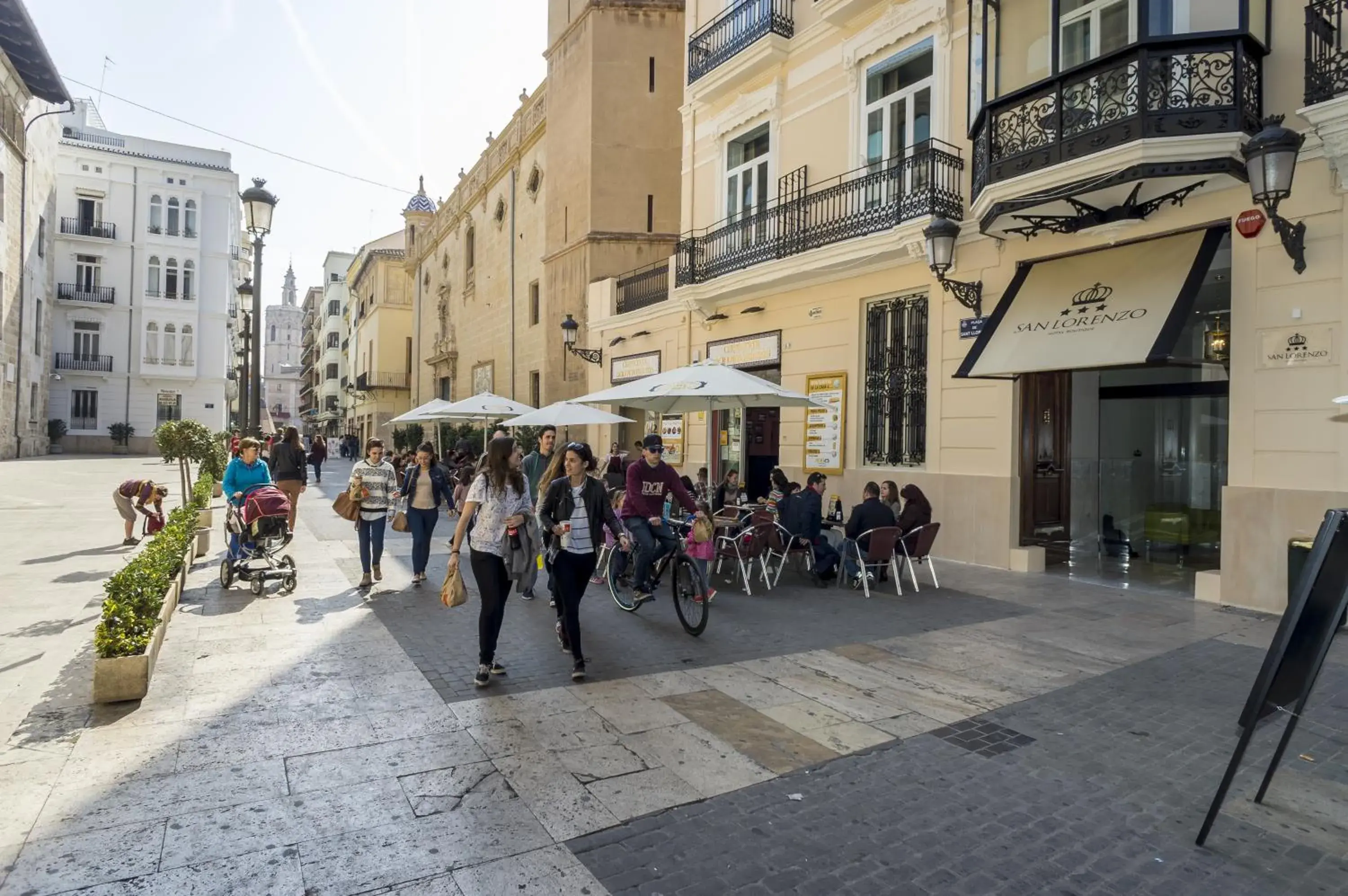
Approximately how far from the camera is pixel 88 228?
4138 centimetres

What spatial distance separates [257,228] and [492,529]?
337 inches

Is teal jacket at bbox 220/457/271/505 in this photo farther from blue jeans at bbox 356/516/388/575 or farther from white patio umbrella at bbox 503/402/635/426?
white patio umbrella at bbox 503/402/635/426

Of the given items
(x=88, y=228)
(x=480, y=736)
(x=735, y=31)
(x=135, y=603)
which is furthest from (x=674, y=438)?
(x=88, y=228)

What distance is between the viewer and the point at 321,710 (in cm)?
486

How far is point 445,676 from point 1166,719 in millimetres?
4824

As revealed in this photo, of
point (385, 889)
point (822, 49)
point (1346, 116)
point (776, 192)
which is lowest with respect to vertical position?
point (385, 889)

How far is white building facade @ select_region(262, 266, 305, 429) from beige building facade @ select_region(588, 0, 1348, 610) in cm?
13250

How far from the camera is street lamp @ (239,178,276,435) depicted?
444 inches

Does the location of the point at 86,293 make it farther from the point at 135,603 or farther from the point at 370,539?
the point at 135,603

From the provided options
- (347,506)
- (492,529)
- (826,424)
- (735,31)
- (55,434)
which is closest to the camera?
(492,529)

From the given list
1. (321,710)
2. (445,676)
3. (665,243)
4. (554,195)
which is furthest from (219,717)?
(554,195)

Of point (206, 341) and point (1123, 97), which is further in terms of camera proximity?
point (206, 341)

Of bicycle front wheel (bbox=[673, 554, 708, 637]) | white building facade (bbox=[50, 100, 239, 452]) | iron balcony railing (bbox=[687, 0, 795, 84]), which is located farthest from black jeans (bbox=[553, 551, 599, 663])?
white building facade (bbox=[50, 100, 239, 452])

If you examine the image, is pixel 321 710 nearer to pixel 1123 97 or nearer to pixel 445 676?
pixel 445 676
